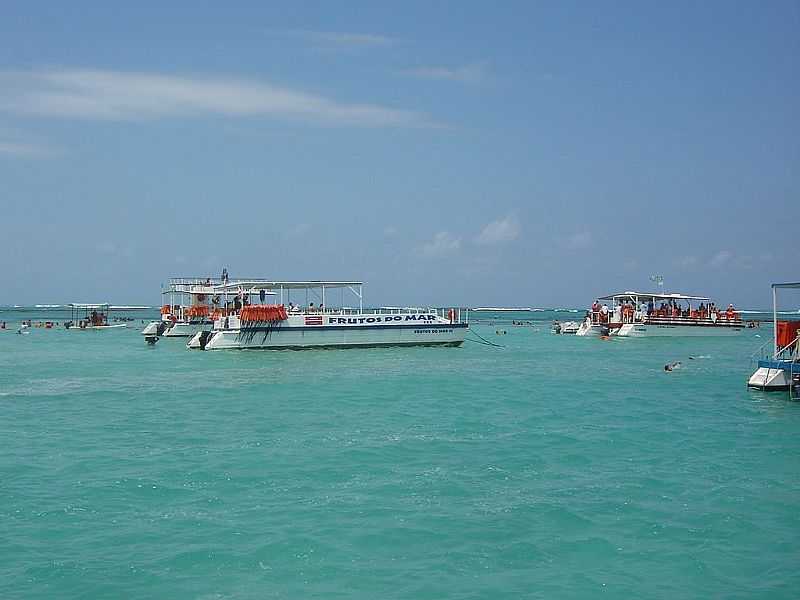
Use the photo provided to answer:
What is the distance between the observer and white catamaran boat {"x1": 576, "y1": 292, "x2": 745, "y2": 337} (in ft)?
207

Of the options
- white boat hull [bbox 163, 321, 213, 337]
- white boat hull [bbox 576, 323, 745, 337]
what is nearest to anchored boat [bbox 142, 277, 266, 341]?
white boat hull [bbox 163, 321, 213, 337]

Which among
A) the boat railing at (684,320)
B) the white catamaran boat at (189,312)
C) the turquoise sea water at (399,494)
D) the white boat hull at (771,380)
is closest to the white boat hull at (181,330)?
the white catamaran boat at (189,312)

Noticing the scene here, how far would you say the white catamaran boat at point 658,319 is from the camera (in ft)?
207

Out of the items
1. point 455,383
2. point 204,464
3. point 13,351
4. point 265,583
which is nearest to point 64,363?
point 13,351

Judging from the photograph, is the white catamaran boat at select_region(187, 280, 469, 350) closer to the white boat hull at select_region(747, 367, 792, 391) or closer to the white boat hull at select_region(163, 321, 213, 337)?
the white boat hull at select_region(163, 321, 213, 337)

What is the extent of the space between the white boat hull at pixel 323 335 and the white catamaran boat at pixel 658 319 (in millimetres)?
23453

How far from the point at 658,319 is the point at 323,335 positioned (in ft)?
99.7

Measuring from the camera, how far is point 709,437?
742 inches

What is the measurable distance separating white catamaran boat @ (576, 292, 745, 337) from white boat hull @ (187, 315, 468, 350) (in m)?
23.5

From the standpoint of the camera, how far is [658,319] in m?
63.3

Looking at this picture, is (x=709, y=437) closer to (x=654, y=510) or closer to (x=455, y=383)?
(x=654, y=510)

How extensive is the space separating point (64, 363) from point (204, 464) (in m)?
27.7

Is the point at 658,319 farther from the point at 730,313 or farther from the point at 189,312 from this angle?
the point at 189,312

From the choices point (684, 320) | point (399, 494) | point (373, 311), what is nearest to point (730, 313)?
point (684, 320)
